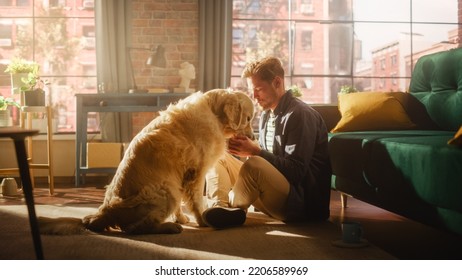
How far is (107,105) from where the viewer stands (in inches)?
201

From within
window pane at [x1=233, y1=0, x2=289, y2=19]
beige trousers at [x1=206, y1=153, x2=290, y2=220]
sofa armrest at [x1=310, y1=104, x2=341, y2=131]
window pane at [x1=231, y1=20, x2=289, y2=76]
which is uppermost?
window pane at [x1=233, y1=0, x2=289, y2=19]

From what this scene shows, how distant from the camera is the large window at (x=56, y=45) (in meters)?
5.71

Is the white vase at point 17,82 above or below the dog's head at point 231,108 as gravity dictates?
above

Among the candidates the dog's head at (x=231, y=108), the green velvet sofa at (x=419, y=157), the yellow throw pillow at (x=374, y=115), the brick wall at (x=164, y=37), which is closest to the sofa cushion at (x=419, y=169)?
the green velvet sofa at (x=419, y=157)

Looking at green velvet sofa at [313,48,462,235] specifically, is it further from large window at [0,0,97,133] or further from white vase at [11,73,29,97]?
large window at [0,0,97,133]

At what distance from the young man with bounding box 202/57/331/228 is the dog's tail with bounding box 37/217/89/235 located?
0.63m

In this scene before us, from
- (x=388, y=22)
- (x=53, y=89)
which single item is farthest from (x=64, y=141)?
(x=388, y=22)

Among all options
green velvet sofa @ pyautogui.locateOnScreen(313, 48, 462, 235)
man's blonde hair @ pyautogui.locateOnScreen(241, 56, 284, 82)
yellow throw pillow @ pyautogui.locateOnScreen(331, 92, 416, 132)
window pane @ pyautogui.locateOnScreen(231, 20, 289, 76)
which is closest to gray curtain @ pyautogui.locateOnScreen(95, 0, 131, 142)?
window pane @ pyautogui.locateOnScreen(231, 20, 289, 76)

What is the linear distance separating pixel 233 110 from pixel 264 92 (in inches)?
13.2

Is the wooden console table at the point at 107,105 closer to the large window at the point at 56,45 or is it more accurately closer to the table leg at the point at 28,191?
the large window at the point at 56,45

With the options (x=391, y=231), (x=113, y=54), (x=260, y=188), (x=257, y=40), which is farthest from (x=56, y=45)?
(x=391, y=231)

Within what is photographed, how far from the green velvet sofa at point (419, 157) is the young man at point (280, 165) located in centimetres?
25

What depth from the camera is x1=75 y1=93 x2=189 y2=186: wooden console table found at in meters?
5.04
